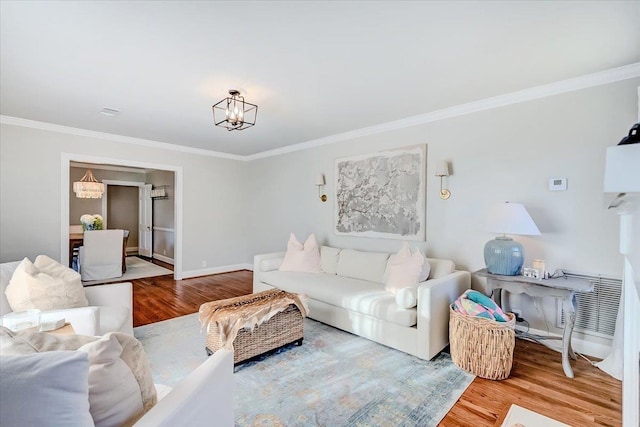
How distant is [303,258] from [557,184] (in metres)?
2.90

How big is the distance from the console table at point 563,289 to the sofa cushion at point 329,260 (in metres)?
1.87

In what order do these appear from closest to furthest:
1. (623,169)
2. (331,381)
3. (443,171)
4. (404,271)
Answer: (623,169) < (331,381) < (404,271) < (443,171)

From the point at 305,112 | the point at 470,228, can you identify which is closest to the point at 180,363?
the point at 305,112

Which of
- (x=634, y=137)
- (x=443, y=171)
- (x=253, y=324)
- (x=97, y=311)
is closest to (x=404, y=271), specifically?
(x=443, y=171)

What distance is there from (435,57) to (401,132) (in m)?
1.60

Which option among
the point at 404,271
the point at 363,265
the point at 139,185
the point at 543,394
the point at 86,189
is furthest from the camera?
the point at 139,185

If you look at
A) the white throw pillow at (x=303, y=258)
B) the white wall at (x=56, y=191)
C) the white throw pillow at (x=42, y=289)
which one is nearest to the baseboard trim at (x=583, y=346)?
the white throw pillow at (x=303, y=258)

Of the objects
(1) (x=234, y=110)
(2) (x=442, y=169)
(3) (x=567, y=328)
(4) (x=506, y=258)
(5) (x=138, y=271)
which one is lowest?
(5) (x=138, y=271)

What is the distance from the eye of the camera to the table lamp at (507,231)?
8.31 ft

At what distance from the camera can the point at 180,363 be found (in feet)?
8.18

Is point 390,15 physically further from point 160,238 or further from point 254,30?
point 160,238

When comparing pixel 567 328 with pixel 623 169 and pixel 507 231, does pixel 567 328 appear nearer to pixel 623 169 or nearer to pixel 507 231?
pixel 507 231

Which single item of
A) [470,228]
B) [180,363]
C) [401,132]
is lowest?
[180,363]

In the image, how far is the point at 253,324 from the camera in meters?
2.42
